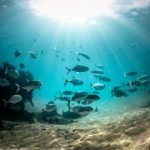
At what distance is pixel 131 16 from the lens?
110 feet

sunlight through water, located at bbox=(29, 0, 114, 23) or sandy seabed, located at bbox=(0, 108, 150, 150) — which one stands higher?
sunlight through water, located at bbox=(29, 0, 114, 23)

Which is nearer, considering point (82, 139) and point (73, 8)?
point (82, 139)

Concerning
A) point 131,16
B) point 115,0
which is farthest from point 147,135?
point 131,16

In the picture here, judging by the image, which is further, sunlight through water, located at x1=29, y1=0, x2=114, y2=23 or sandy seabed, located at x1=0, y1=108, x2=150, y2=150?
sunlight through water, located at x1=29, y1=0, x2=114, y2=23

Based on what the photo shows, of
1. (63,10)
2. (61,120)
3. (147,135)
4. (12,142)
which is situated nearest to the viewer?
(147,135)

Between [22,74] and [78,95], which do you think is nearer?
[78,95]

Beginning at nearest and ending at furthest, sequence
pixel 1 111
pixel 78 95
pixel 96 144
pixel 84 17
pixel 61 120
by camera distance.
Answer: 1. pixel 96 144
2. pixel 78 95
3. pixel 1 111
4. pixel 61 120
5. pixel 84 17

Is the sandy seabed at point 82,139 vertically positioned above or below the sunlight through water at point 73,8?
below

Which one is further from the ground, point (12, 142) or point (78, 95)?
point (78, 95)

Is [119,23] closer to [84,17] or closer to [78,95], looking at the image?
[84,17]

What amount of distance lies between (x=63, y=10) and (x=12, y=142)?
101 ft

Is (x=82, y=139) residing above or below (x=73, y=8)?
below

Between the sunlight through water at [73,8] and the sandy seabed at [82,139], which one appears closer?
the sandy seabed at [82,139]

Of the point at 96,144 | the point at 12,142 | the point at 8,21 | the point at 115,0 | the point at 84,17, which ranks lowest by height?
the point at 96,144
